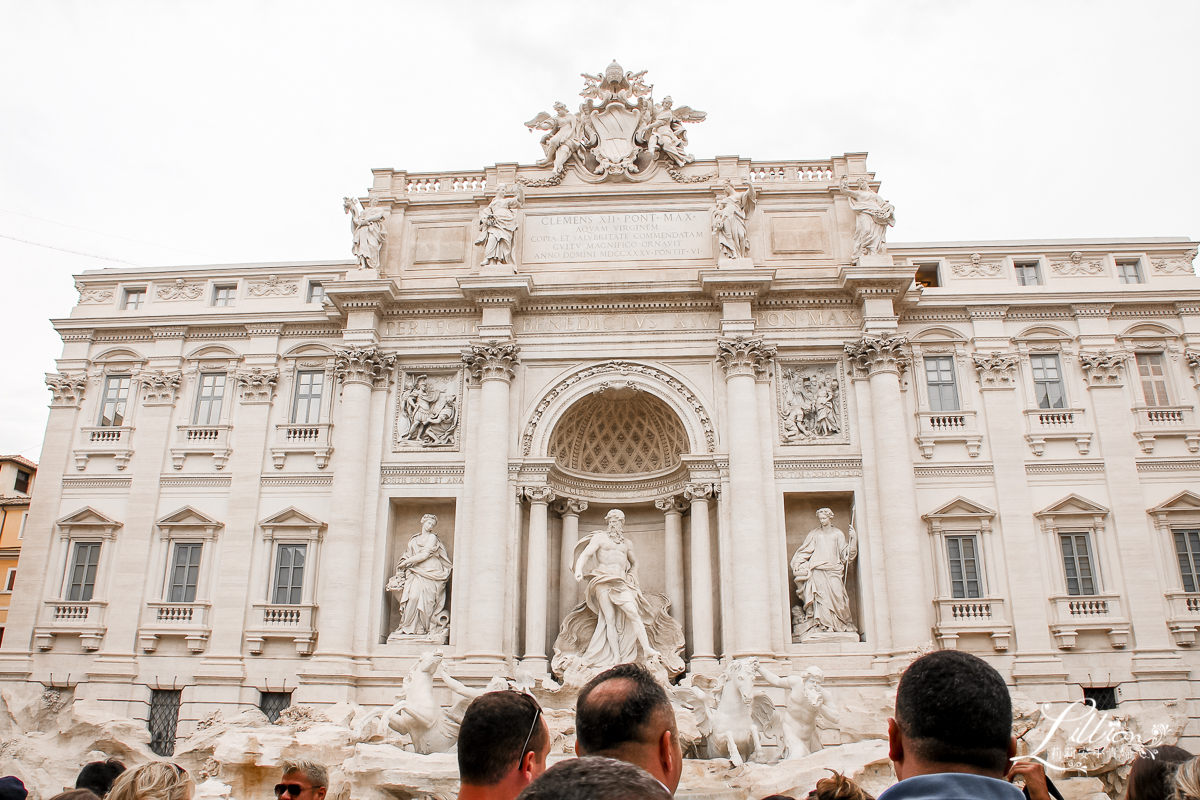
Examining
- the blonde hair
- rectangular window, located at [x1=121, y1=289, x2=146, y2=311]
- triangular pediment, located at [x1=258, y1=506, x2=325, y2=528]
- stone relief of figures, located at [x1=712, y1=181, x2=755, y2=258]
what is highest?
stone relief of figures, located at [x1=712, y1=181, x2=755, y2=258]

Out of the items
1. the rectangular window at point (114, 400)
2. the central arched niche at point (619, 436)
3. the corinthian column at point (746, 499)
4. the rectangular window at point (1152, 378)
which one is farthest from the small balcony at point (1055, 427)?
the rectangular window at point (114, 400)

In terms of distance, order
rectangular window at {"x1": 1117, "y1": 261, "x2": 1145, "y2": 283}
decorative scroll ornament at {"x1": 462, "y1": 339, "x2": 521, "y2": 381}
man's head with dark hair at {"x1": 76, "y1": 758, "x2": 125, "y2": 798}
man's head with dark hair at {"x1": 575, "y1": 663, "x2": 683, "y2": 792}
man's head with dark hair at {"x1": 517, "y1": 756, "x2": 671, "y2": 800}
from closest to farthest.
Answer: man's head with dark hair at {"x1": 517, "y1": 756, "x2": 671, "y2": 800}, man's head with dark hair at {"x1": 575, "y1": 663, "x2": 683, "y2": 792}, man's head with dark hair at {"x1": 76, "y1": 758, "x2": 125, "y2": 798}, decorative scroll ornament at {"x1": 462, "y1": 339, "x2": 521, "y2": 381}, rectangular window at {"x1": 1117, "y1": 261, "x2": 1145, "y2": 283}

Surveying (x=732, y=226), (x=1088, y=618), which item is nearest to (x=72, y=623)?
(x=732, y=226)

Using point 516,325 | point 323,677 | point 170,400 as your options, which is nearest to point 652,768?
point 323,677

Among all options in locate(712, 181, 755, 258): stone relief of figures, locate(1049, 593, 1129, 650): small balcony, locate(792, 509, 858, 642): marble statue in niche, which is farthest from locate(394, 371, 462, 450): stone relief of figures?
locate(1049, 593, 1129, 650): small balcony

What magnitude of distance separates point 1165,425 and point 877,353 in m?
7.72

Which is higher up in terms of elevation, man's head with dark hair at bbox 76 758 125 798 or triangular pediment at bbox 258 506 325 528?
triangular pediment at bbox 258 506 325 528

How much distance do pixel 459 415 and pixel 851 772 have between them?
12759 mm

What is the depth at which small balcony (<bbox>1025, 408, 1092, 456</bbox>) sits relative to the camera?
2194 cm

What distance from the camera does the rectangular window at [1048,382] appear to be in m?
22.5

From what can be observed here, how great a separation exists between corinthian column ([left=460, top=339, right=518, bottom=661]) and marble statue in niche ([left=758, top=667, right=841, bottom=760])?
6.81 metres

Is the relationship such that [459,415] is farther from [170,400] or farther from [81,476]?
[81,476]

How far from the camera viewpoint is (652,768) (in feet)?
10.6

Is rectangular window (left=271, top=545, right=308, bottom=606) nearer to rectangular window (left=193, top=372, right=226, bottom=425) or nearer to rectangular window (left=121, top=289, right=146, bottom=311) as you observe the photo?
rectangular window (left=193, top=372, right=226, bottom=425)
